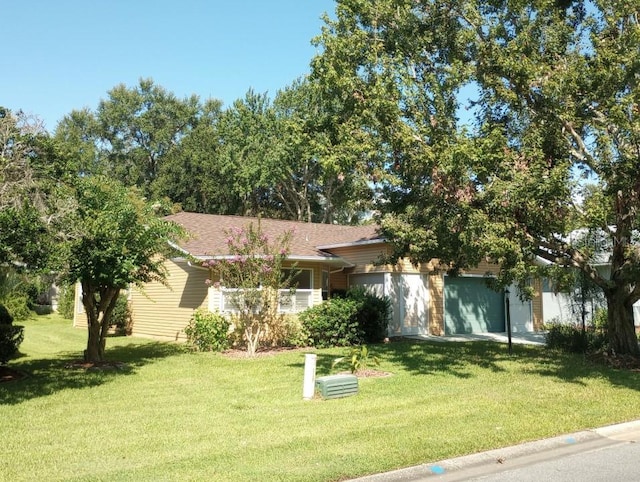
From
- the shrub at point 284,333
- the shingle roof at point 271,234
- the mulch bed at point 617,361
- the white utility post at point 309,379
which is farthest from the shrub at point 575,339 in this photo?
the white utility post at point 309,379

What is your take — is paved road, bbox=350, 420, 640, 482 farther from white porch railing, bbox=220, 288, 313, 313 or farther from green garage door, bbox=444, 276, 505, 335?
green garage door, bbox=444, 276, 505, 335

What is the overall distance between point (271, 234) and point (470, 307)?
823 cm

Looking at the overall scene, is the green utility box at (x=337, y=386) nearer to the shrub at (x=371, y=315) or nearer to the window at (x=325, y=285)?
the shrub at (x=371, y=315)

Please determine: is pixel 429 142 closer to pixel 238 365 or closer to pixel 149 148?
pixel 238 365

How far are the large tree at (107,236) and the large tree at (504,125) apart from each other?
5.27 m

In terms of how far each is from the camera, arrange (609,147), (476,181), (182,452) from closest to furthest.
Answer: (182,452), (609,147), (476,181)

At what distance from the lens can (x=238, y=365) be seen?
13.2 m

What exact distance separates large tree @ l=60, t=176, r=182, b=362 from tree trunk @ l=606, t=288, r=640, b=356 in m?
10.6

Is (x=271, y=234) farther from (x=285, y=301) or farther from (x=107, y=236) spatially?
(x=107, y=236)

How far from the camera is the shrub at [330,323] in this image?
16531mm

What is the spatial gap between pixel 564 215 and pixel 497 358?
433cm

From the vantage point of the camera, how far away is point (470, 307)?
2133 cm

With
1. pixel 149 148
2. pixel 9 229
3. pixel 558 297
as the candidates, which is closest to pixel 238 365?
pixel 9 229

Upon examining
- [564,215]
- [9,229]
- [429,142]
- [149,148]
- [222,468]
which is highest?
[149,148]
